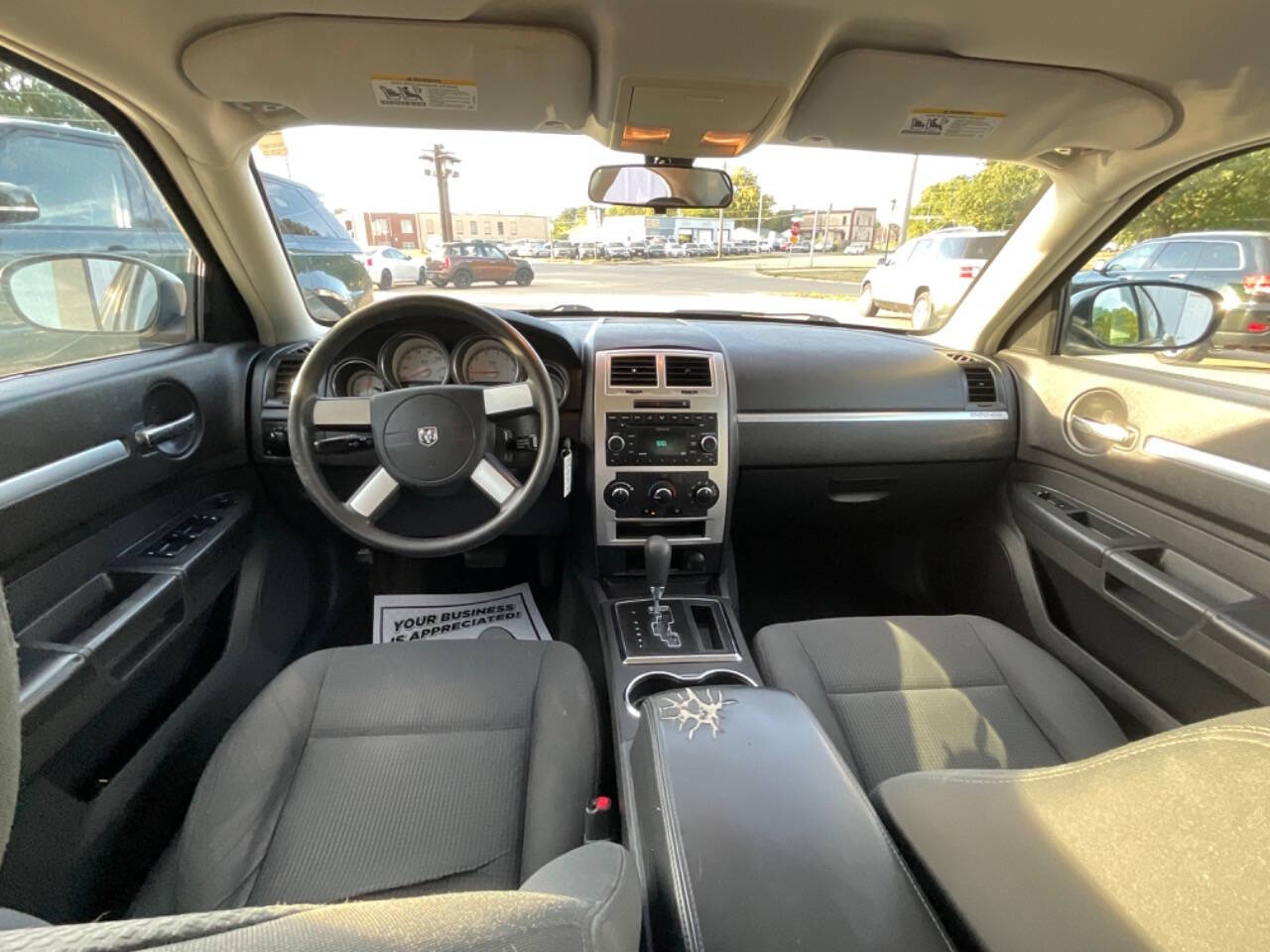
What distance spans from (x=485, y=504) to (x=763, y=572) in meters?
1.34

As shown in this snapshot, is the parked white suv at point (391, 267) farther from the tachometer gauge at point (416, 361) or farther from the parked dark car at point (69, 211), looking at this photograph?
the parked dark car at point (69, 211)

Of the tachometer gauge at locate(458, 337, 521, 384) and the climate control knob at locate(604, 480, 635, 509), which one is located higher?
the tachometer gauge at locate(458, 337, 521, 384)

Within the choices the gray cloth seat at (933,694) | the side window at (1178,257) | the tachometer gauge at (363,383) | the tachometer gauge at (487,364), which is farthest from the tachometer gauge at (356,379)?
the side window at (1178,257)

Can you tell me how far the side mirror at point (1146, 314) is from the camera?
211cm

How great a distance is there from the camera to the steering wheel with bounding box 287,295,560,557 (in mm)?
1695

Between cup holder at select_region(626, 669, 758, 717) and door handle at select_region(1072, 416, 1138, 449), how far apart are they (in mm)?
1359

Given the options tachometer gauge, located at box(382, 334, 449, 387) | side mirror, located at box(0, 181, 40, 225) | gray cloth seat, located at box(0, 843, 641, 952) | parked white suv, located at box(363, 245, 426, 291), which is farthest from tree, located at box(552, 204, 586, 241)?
gray cloth seat, located at box(0, 843, 641, 952)

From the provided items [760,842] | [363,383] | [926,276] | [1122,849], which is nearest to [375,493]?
[363,383]

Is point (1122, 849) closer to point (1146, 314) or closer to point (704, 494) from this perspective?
point (704, 494)

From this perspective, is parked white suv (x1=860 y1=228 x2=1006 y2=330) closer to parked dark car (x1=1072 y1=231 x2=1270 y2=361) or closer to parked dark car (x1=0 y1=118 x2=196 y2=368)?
parked dark car (x1=1072 y1=231 x2=1270 y2=361)

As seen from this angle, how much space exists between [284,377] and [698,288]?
5.29 feet

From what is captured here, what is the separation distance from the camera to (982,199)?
236cm

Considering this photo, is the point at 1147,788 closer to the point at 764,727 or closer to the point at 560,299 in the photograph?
the point at 764,727

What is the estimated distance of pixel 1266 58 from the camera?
1422 millimetres
